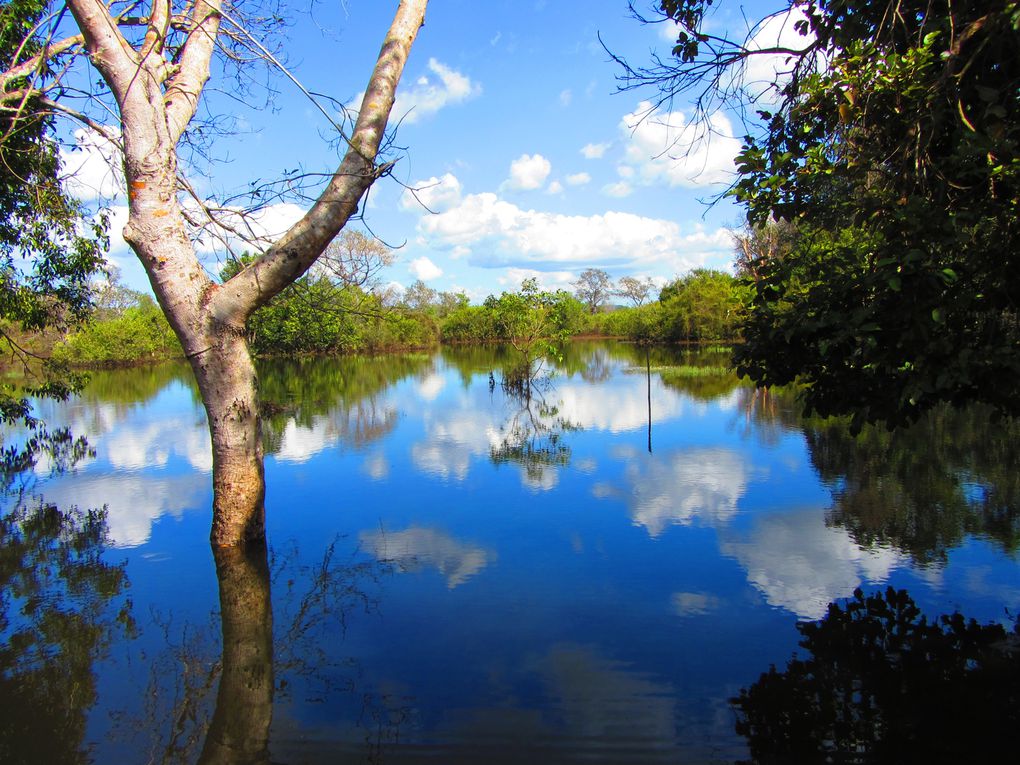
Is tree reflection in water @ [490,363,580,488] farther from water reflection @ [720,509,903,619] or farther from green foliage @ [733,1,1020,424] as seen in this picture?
green foliage @ [733,1,1020,424]

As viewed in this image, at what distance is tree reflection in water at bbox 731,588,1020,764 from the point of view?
8.63ft

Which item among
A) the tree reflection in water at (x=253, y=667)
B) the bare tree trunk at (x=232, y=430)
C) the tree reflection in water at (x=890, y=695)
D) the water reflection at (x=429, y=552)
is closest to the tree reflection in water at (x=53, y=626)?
the tree reflection in water at (x=253, y=667)

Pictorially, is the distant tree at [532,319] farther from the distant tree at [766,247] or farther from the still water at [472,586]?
the still water at [472,586]

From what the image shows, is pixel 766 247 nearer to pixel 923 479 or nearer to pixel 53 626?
pixel 923 479

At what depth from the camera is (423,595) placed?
14.4 ft

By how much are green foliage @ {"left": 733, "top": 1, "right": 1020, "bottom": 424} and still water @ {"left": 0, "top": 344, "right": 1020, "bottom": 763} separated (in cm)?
166

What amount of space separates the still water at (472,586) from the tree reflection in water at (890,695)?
172 mm

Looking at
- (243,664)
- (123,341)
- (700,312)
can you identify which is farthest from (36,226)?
(700,312)

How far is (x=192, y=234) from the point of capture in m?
4.88

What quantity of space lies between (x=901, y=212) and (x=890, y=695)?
2.25m

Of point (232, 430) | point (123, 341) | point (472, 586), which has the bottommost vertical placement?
point (472, 586)

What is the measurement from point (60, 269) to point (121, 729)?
7.13 metres

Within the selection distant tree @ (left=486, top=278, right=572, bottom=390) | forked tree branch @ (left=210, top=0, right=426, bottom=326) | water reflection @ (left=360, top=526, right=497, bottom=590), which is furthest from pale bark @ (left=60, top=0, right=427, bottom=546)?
distant tree @ (left=486, top=278, right=572, bottom=390)

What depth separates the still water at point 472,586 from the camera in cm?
292
